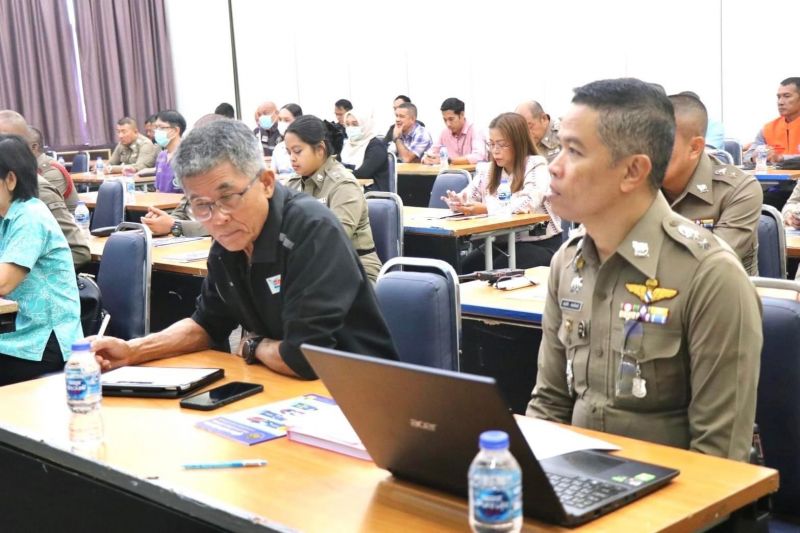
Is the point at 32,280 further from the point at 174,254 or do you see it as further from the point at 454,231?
the point at 454,231

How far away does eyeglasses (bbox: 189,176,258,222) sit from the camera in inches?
101

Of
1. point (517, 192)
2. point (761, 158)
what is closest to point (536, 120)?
point (761, 158)

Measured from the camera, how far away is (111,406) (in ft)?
7.93

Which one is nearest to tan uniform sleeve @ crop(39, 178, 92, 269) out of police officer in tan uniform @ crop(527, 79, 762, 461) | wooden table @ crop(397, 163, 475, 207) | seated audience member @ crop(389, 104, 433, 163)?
police officer in tan uniform @ crop(527, 79, 762, 461)

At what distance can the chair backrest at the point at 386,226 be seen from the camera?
5145 millimetres

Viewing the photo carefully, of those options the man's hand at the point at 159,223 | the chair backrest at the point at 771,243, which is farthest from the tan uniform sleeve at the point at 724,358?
the man's hand at the point at 159,223

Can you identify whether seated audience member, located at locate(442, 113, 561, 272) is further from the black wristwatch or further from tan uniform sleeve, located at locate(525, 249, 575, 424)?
tan uniform sleeve, located at locate(525, 249, 575, 424)

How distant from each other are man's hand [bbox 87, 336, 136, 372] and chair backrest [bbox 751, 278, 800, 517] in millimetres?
1632

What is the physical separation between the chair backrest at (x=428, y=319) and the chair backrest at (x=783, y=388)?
0.85 meters

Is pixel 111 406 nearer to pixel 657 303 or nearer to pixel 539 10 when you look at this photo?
pixel 657 303

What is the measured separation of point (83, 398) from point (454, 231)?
3582 millimetres

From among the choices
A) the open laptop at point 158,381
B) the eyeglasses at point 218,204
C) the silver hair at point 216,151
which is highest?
the silver hair at point 216,151

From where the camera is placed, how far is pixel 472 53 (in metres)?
11.3

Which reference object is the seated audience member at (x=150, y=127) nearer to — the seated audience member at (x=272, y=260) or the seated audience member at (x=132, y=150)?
the seated audience member at (x=132, y=150)
